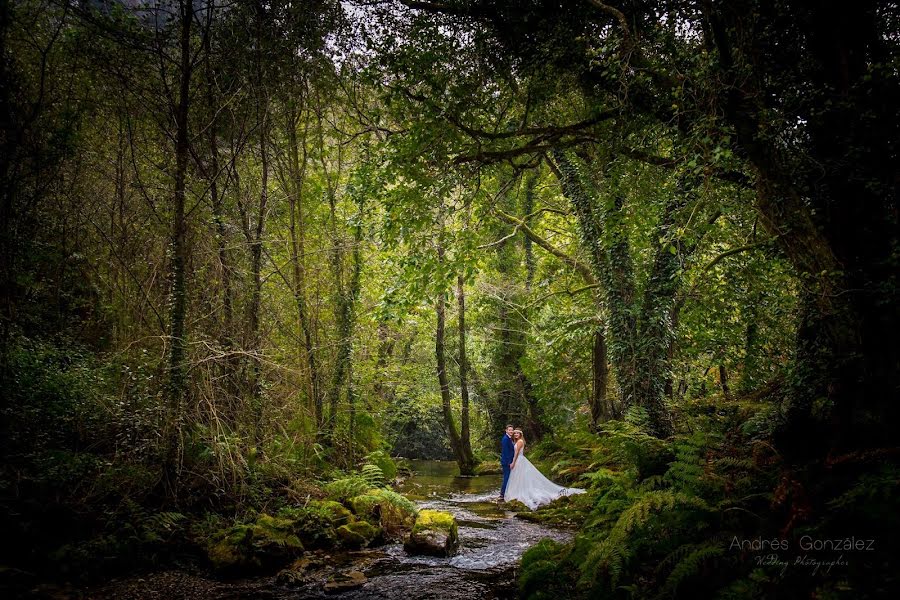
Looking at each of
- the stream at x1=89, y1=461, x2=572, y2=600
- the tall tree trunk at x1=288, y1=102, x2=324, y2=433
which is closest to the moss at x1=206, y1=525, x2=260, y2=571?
the stream at x1=89, y1=461, x2=572, y2=600

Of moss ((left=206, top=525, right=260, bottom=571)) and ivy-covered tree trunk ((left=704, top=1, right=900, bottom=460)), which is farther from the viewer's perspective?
moss ((left=206, top=525, right=260, bottom=571))

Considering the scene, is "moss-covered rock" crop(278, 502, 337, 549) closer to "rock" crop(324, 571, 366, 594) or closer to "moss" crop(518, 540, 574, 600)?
"rock" crop(324, 571, 366, 594)

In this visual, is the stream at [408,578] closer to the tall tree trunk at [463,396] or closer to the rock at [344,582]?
the rock at [344,582]

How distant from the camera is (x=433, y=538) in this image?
693 centimetres

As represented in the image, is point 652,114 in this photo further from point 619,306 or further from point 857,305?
point 619,306

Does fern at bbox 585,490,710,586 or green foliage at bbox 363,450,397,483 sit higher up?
fern at bbox 585,490,710,586

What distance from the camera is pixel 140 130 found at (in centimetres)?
841

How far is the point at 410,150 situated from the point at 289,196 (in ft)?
12.8

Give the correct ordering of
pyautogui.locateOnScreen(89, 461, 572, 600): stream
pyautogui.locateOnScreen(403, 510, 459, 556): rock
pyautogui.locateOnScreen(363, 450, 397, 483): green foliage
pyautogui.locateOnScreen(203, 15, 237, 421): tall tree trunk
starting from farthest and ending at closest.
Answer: pyautogui.locateOnScreen(363, 450, 397, 483): green foliage, pyautogui.locateOnScreen(203, 15, 237, 421): tall tree trunk, pyautogui.locateOnScreen(403, 510, 459, 556): rock, pyautogui.locateOnScreen(89, 461, 572, 600): stream

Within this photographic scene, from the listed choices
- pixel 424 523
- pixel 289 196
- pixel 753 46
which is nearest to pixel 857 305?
pixel 753 46

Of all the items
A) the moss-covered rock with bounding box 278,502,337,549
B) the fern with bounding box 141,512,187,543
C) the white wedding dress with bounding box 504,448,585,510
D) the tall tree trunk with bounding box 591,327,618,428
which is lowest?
the white wedding dress with bounding box 504,448,585,510

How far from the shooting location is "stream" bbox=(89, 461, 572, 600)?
511 cm

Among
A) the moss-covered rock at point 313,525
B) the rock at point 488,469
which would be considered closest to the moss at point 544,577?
the moss-covered rock at point 313,525

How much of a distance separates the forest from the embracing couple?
87cm
